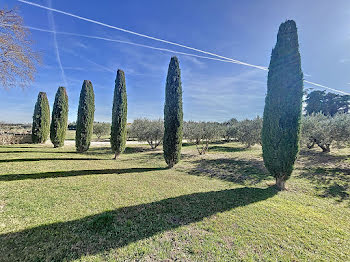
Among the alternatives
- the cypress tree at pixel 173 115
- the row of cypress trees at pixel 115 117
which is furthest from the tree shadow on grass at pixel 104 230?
the row of cypress trees at pixel 115 117

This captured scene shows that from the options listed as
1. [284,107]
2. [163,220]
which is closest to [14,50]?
[163,220]

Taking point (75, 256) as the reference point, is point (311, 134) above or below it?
above

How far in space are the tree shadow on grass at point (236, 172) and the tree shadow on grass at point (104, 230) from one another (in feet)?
10.5

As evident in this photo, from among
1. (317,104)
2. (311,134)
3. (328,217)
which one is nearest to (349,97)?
(317,104)

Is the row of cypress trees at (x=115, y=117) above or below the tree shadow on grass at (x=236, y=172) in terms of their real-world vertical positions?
above

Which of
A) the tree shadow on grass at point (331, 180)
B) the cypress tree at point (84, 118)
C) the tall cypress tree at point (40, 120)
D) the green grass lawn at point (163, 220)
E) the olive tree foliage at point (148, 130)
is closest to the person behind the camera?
the green grass lawn at point (163, 220)

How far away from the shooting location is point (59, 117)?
16.7m

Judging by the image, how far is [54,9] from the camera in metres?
7.53

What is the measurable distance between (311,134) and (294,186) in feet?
29.1

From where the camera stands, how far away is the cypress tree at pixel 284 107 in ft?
21.9

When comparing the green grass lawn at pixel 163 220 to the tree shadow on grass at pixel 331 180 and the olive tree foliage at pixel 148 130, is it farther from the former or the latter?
the olive tree foliage at pixel 148 130

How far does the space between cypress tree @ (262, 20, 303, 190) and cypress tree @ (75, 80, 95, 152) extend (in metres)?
13.8

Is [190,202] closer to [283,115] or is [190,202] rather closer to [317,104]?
[283,115]

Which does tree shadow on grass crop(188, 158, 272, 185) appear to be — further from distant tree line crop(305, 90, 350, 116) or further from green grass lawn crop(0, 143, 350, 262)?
distant tree line crop(305, 90, 350, 116)
